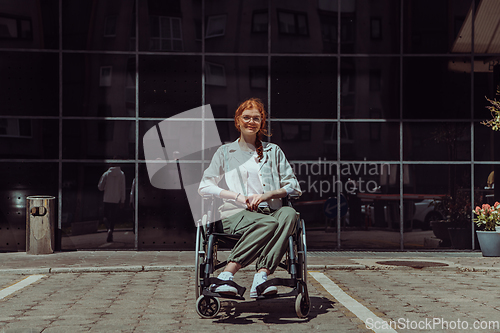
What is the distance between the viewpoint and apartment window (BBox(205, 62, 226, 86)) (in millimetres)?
12680

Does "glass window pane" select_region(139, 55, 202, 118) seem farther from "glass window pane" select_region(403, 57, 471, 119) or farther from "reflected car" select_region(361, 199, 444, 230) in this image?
"glass window pane" select_region(403, 57, 471, 119)

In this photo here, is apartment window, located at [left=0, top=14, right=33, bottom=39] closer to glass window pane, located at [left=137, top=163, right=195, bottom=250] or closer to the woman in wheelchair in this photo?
glass window pane, located at [left=137, top=163, right=195, bottom=250]

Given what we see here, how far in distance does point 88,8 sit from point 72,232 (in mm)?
4527

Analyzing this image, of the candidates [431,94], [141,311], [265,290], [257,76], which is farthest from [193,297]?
[431,94]

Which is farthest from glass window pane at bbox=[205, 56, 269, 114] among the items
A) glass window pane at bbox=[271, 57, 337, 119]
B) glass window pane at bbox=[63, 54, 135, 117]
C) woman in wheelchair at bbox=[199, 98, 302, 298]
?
woman in wheelchair at bbox=[199, 98, 302, 298]

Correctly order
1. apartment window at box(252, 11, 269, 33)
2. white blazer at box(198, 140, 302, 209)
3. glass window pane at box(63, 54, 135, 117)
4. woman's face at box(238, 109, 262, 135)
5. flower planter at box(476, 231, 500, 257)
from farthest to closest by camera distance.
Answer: apartment window at box(252, 11, 269, 33) < glass window pane at box(63, 54, 135, 117) < flower planter at box(476, 231, 500, 257) < woman's face at box(238, 109, 262, 135) < white blazer at box(198, 140, 302, 209)

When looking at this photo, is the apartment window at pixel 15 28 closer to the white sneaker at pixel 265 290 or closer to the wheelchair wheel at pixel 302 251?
the wheelchair wheel at pixel 302 251

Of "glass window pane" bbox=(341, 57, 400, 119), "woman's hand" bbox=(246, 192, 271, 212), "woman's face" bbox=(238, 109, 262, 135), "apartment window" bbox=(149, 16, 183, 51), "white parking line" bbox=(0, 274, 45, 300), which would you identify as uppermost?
"apartment window" bbox=(149, 16, 183, 51)

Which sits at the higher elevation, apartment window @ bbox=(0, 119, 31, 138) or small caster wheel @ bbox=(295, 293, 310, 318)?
apartment window @ bbox=(0, 119, 31, 138)

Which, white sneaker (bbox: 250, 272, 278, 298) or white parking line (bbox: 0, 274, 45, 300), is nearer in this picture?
white sneaker (bbox: 250, 272, 278, 298)

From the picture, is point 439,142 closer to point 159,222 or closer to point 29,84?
point 159,222

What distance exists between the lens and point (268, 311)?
587 cm

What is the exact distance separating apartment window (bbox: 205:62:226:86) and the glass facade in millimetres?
29

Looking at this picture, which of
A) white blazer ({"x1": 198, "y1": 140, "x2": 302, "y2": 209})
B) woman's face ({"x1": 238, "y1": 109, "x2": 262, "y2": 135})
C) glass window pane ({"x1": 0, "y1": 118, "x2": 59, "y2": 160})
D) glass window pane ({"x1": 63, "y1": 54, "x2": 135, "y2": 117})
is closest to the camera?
A: white blazer ({"x1": 198, "y1": 140, "x2": 302, "y2": 209})
